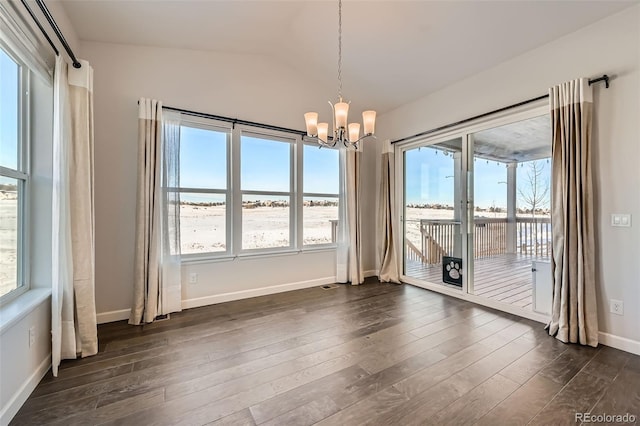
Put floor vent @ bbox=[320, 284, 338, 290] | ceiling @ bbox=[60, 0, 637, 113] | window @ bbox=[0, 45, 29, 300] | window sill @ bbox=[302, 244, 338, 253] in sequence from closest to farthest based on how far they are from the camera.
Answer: window @ bbox=[0, 45, 29, 300], ceiling @ bbox=[60, 0, 637, 113], floor vent @ bbox=[320, 284, 338, 290], window sill @ bbox=[302, 244, 338, 253]

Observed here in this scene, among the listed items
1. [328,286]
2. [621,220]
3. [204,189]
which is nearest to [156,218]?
[204,189]

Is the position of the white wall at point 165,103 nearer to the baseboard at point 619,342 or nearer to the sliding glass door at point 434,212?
the sliding glass door at point 434,212

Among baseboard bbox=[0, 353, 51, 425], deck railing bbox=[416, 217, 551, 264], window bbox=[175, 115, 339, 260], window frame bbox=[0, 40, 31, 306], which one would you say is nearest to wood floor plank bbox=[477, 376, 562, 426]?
deck railing bbox=[416, 217, 551, 264]

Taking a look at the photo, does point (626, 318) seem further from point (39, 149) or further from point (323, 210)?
point (39, 149)

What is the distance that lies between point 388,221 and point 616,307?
274cm

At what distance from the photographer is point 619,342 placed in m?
2.35

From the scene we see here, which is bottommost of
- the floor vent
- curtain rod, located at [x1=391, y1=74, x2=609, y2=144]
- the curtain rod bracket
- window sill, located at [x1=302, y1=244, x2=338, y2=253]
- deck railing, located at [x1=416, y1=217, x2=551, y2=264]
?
the floor vent

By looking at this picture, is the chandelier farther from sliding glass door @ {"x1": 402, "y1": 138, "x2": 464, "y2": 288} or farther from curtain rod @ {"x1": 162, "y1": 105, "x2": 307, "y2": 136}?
sliding glass door @ {"x1": 402, "y1": 138, "x2": 464, "y2": 288}

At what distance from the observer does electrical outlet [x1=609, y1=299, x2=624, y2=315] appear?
2361 mm

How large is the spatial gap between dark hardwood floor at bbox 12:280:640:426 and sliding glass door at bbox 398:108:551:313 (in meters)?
0.88

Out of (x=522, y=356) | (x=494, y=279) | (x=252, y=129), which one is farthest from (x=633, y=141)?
(x=252, y=129)

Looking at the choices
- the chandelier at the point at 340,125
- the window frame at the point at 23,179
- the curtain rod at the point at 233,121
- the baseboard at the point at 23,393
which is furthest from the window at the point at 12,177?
the chandelier at the point at 340,125

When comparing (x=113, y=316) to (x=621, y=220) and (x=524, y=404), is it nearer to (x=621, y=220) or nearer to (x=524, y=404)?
(x=524, y=404)

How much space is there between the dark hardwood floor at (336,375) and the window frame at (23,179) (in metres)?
0.80
